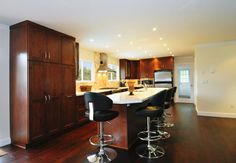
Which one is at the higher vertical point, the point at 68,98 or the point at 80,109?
the point at 68,98

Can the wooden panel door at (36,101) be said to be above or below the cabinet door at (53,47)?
below

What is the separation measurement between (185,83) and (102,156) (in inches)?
281

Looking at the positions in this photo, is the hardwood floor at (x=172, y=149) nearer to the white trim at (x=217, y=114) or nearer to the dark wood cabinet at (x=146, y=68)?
the white trim at (x=217, y=114)

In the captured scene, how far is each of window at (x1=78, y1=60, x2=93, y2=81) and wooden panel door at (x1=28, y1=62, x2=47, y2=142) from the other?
2.20 meters

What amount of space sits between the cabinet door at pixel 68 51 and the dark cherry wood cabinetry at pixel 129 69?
4.51 m

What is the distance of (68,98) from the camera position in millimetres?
3998

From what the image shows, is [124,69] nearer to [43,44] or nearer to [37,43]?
[43,44]

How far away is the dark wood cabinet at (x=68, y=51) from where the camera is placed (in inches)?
154

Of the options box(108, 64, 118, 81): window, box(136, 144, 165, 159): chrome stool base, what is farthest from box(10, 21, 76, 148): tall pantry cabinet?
box(108, 64, 118, 81): window

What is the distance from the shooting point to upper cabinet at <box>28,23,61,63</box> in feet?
10.2

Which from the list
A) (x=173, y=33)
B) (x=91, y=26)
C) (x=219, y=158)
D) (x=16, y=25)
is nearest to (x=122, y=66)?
(x=173, y=33)

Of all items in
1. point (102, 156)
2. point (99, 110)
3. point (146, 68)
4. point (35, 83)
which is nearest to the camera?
point (99, 110)

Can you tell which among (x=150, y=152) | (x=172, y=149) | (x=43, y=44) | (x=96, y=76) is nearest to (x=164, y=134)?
(x=172, y=149)

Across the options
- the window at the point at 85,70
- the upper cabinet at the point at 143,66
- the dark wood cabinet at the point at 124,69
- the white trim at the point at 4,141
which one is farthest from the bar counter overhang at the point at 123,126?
the upper cabinet at the point at 143,66
